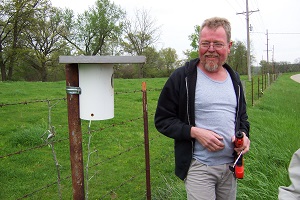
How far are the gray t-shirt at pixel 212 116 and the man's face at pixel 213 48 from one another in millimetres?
98

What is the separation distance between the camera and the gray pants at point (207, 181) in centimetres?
193

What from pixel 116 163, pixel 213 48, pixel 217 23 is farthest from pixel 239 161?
pixel 116 163

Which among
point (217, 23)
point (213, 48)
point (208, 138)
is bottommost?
point (208, 138)

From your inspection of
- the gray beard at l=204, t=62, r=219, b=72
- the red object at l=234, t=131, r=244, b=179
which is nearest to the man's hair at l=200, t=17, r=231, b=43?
the gray beard at l=204, t=62, r=219, b=72

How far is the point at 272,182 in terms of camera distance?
10.3 feet

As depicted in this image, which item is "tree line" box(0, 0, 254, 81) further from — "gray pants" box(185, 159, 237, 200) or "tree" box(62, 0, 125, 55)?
"gray pants" box(185, 159, 237, 200)

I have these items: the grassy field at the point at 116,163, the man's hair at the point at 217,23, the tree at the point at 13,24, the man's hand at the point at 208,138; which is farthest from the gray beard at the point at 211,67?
the tree at the point at 13,24

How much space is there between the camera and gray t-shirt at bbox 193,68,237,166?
78.4 inches

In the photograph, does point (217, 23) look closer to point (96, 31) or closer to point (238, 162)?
point (238, 162)

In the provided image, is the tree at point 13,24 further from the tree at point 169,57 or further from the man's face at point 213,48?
the man's face at point 213,48

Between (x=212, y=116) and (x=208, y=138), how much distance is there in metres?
0.17

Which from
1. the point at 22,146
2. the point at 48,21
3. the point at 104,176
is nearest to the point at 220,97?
the point at 104,176

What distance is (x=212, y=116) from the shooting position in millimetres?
2000

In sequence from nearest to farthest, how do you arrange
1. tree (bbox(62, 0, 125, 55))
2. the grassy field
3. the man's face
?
the man's face, the grassy field, tree (bbox(62, 0, 125, 55))
